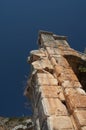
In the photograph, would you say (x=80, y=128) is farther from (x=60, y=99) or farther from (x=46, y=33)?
(x=46, y=33)

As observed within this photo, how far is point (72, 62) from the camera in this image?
894 centimetres

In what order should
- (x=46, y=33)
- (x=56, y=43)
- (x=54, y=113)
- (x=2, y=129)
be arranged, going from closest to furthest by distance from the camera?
1. (x=54, y=113)
2. (x=56, y=43)
3. (x=46, y=33)
4. (x=2, y=129)

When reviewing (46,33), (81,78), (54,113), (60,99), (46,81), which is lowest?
(54,113)

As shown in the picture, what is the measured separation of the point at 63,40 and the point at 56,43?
28.8 inches

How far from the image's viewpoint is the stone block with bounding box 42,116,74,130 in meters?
5.06

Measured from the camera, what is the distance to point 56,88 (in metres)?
6.53

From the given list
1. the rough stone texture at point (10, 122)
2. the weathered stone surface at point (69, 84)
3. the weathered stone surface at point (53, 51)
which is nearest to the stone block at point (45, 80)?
the weathered stone surface at point (69, 84)

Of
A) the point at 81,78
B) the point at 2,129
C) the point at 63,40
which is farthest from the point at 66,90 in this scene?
the point at 2,129

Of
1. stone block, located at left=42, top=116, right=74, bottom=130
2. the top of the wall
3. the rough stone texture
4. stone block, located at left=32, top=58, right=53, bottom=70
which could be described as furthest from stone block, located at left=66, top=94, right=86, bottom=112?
the rough stone texture

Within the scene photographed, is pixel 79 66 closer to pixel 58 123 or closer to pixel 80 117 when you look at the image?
pixel 80 117

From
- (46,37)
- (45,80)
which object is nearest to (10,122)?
(46,37)

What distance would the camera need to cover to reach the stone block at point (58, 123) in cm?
506

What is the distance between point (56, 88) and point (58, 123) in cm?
147

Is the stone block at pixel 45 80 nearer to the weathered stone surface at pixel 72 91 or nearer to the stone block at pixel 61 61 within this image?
the weathered stone surface at pixel 72 91
